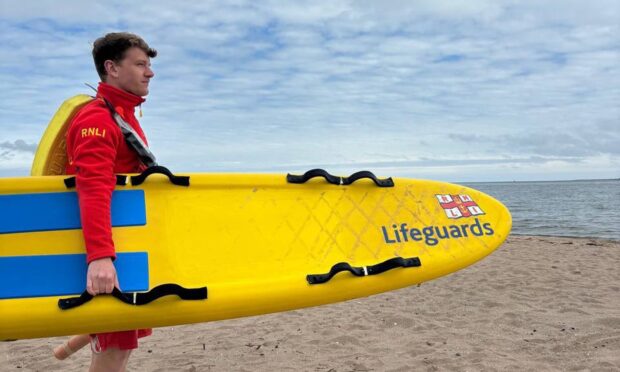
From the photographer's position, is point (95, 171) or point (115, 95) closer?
point (95, 171)

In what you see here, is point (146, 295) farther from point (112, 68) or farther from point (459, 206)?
point (459, 206)

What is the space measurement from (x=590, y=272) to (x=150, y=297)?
26.5ft

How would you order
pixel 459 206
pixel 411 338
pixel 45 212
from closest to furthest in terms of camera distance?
pixel 45 212 < pixel 459 206 < pixel 411 338

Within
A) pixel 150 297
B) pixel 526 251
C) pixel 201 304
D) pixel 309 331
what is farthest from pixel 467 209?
pixel 526 251

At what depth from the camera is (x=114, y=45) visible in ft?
7.43

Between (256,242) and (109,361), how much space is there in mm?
888

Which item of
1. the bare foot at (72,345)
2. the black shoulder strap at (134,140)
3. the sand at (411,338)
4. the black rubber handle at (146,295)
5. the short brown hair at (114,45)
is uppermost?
the short brown hair at (114,45)

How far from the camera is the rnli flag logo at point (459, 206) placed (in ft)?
10.3

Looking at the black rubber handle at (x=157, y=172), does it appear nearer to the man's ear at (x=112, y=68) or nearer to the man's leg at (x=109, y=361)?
the man's ear at (x=112, y=68)

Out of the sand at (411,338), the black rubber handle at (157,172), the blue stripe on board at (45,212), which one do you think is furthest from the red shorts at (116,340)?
the sand at (411,338)

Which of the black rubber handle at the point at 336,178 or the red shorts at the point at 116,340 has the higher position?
the black rubber handle at the point at 336,178

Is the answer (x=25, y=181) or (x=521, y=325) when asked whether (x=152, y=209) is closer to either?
(x=25, y=181)

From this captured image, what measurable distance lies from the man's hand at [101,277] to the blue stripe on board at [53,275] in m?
0.15

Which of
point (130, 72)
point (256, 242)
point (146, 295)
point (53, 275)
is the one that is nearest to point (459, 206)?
point (256, 242)
